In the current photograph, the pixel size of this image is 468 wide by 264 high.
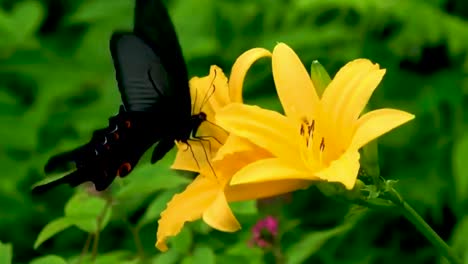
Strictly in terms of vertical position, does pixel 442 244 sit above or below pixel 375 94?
above

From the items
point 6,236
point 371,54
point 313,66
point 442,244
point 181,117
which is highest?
point 313,66

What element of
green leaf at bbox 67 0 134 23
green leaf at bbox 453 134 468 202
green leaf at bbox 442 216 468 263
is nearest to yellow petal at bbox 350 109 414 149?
green leaf at bbox 442 216 468 263

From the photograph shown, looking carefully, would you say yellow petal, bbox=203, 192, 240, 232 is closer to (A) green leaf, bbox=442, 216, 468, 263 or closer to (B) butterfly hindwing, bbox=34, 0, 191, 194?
(B) butterfly hindwing, bbox=34, 0, 191, 194

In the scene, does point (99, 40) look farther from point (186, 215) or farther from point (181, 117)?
point (186, 215)

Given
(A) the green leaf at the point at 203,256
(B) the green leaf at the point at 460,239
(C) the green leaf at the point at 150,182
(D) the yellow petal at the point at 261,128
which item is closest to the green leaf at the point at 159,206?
(C) the green leaf at the point at 150,182

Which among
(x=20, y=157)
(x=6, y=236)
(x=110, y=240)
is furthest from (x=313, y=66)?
(x=20, y=157)

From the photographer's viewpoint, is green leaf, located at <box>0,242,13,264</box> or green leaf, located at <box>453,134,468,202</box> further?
green leaf, located at <box>453,134,468,202</box>

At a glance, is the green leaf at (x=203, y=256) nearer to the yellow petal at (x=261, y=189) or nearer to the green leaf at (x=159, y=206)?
the green leaf at (x=159, y=206)
